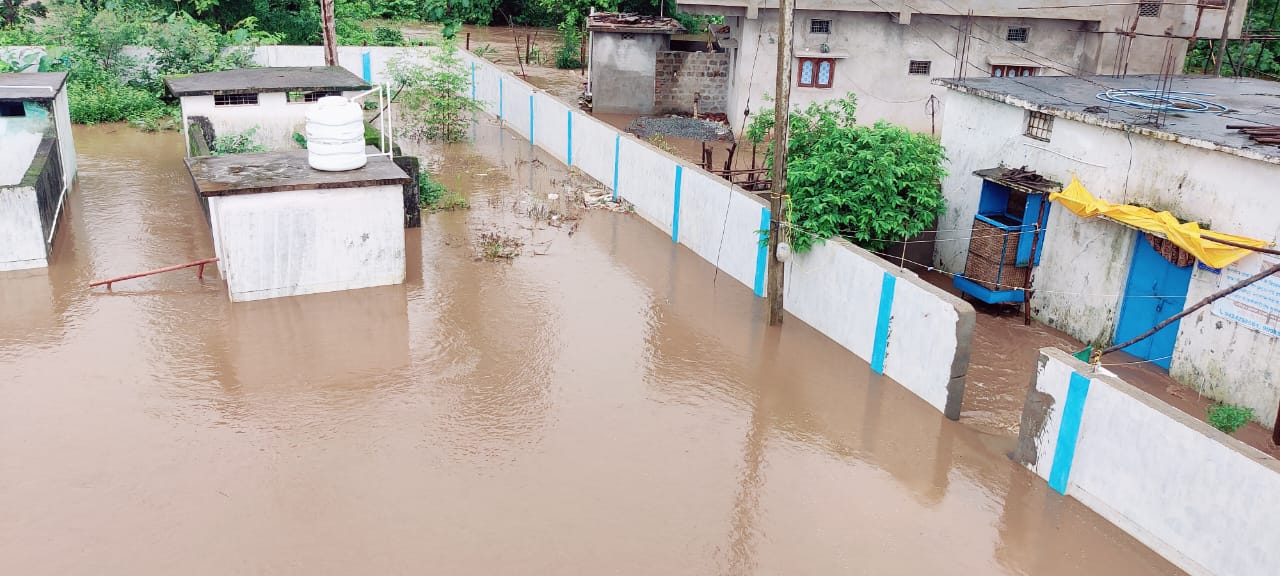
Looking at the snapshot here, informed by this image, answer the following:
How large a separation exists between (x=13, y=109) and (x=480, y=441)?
1320 centimetres

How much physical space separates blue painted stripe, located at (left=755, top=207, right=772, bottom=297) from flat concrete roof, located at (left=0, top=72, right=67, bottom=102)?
43.1 ft

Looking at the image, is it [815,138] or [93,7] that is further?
[93,7]

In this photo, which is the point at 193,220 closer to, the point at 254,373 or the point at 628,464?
the point at 254,373

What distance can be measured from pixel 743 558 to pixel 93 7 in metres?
32.2

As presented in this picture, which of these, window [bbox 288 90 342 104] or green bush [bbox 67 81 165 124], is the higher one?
window [bbox 288 90 342 104]

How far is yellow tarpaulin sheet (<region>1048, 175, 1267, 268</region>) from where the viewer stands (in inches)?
457

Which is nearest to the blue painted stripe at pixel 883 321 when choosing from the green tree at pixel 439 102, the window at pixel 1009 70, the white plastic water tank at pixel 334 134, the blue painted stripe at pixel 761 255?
the blue painted stripe at pixel 761 255

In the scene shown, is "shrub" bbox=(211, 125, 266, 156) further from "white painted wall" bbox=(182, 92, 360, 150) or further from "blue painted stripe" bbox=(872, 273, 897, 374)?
"blue painted stripe" bbox=(872, 273, 897, 374)

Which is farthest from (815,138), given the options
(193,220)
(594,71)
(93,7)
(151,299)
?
(93,7)

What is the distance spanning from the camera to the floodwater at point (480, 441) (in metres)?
8.83

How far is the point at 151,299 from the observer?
14.2 meters

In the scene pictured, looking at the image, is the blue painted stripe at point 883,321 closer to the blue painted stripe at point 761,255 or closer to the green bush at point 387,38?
the blue painted stripe at point 761,255

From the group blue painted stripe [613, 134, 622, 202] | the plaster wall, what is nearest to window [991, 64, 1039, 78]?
the plaster wall

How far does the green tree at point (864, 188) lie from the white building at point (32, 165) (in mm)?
11706
